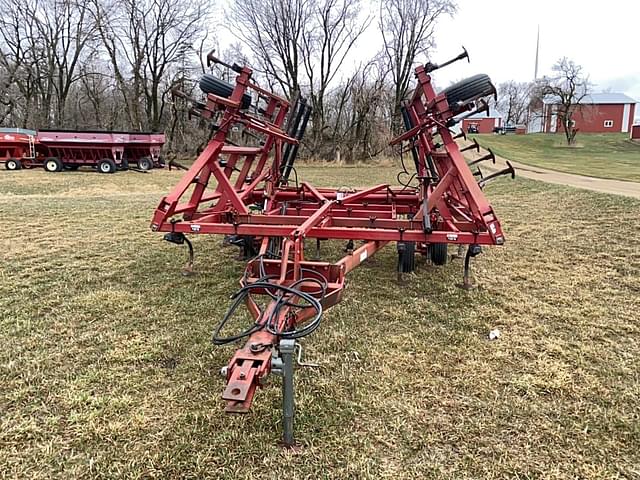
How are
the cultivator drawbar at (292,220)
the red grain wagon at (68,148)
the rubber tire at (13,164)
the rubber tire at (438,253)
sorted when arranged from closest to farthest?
the cultivator drawbar at (292,220) → the rubber tire at (438,253) → the red grain wagon at (68,148) → the rubber tire at (13,164)

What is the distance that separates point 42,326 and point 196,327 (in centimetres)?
107

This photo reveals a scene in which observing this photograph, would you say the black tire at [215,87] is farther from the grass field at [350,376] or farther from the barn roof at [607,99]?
the barn roof at [607,99]

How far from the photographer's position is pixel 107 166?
1602 centimetres

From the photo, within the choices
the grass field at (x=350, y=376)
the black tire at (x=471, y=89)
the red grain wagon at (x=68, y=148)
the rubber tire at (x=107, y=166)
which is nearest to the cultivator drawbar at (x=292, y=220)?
the black tire at (x=471, y=89)

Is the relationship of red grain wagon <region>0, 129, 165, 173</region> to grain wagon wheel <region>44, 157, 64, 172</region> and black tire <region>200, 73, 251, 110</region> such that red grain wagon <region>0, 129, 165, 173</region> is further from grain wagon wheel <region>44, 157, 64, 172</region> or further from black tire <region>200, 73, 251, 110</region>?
black tire <region>200, 73, 251, 110</region>

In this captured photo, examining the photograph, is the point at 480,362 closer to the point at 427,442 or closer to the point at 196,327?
the point at 427,442

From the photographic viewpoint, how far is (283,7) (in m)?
26.8

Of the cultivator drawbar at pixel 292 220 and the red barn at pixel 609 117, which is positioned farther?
the red barn at pixel 609 117

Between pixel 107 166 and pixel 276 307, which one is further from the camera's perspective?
pixel 107 166

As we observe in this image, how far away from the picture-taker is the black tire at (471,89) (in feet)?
12.0

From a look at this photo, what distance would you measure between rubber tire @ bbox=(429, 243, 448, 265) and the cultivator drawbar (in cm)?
1

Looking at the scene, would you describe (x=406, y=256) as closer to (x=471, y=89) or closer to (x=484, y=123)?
(x=471, y=89)

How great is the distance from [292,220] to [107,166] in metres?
14.0

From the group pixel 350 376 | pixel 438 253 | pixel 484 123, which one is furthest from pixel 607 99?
pixel 350 376
